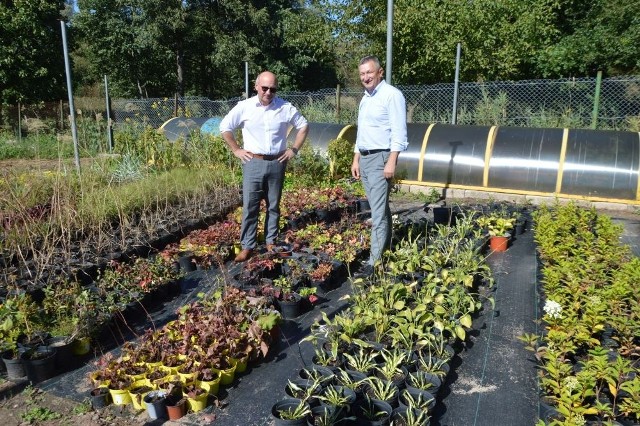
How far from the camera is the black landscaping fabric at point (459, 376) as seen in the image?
2.50 metres

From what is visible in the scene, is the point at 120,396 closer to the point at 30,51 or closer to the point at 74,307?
the point at 74,307

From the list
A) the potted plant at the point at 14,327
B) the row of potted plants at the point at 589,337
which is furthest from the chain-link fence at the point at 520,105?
the potted plant at the point at 14,327

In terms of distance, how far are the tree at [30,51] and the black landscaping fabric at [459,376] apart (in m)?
14.1

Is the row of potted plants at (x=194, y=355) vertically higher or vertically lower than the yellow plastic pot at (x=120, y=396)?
higher

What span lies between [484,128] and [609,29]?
8.48 meters

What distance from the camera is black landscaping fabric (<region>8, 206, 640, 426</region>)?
2498 millimetres

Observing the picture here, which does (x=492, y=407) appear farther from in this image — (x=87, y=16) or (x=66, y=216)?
(x=87, y=16)

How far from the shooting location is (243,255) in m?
4.52

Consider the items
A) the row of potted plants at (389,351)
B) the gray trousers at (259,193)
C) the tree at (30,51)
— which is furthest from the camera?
the tree at (30,51)

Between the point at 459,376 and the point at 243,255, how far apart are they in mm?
2357

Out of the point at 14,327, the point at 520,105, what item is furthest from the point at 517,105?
the point at 14,327

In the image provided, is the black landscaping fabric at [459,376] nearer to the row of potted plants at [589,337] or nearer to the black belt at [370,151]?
the row of potted plants at [589,337]

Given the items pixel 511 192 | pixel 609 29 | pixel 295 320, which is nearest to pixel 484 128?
pixel 511 192

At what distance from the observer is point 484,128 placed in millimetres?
7309
